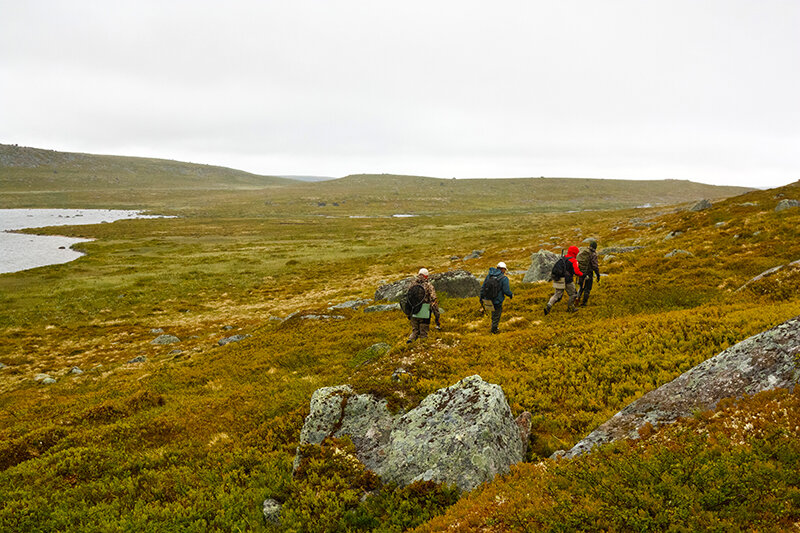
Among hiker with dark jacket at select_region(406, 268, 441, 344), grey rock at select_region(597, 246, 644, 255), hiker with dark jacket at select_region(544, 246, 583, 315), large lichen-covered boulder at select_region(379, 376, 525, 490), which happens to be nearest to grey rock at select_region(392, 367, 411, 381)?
hiker with dark jacket at select_region(406, 268, 441, 344)

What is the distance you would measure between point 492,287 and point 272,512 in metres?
12.5

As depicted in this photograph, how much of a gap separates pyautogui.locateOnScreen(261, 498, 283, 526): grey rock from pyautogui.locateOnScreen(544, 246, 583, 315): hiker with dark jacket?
52.9 feet

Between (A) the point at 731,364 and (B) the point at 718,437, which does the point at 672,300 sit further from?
(B) the point at 718,437

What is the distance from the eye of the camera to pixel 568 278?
19.8 m

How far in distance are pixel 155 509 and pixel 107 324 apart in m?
34.6

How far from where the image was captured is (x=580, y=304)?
21469mm

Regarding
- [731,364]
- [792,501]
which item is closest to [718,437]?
[792,501]

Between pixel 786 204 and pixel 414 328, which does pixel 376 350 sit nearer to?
pixel 414 328

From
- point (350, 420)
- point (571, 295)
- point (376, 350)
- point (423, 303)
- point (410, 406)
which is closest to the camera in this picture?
point (350, 420)

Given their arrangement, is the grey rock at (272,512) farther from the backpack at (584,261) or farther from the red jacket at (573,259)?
the backpack at (584,261)

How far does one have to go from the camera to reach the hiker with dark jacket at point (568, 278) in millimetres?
19500

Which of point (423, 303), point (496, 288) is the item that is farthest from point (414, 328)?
point (496, 288)

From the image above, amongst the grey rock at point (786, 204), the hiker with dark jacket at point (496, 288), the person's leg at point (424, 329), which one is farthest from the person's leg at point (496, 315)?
the grey rock at point (786, 204)

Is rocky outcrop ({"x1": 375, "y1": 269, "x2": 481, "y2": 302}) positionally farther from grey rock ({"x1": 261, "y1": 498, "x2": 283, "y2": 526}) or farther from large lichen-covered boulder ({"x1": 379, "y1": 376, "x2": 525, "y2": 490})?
grey rock ({"x1": 261, "y1": 498, "x2": 283, "y2": 526})
